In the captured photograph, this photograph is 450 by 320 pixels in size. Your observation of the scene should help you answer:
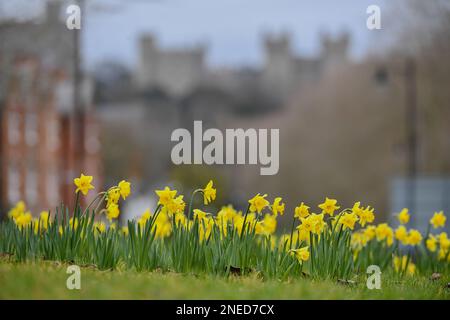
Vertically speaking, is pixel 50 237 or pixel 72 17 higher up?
pixel 72 17

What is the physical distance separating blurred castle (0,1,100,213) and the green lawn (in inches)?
762

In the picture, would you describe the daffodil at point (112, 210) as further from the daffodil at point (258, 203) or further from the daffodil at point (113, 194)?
the daffodil at point (258, 203)

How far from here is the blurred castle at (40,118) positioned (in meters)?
33.4

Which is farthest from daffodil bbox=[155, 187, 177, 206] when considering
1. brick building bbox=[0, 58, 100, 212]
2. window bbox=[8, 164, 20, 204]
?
window bbox=[8, 164, 20, 204]

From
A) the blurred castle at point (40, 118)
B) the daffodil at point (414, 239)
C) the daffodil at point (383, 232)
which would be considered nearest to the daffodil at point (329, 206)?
the daffodil at point (383, 232)

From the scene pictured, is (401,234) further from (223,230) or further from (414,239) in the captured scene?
(223,230)

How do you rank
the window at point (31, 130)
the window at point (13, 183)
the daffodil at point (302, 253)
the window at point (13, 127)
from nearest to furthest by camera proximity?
the daffodil at point (302, 253)
the window at point (13, 183)
the window at point (13, 127)
the window at point (31, 130)

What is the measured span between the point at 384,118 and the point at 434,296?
58.5 metres

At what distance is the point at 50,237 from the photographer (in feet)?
21.8

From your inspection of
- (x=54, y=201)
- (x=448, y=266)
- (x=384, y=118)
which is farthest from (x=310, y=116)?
(x=448, y=266)

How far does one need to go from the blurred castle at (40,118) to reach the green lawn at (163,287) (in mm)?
19358

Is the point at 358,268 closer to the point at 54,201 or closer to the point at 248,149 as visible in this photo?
the point at 248,149

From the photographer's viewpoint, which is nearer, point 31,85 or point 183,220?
point 183,220

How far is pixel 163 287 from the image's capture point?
5664 millimetres
